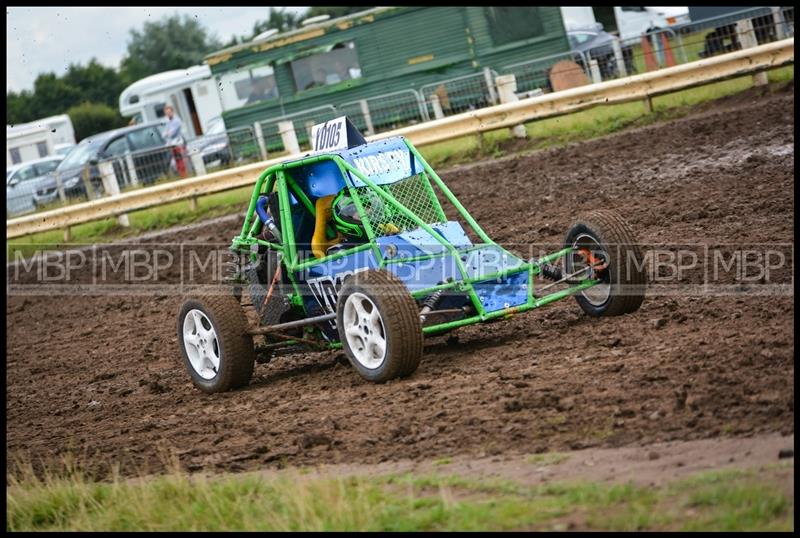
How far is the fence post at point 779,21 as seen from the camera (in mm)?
20641

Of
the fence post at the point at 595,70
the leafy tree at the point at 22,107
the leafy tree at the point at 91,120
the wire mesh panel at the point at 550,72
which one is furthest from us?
the leafy tree at the point at 22,107

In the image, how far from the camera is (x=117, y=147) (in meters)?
32.7

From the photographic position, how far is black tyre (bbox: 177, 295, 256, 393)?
8875 millimetres

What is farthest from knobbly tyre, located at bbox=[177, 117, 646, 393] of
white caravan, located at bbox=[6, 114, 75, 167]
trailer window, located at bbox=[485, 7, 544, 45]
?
white caravan, located at bbox=[6, 114, 75, 167]

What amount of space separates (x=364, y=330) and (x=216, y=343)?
1.55m

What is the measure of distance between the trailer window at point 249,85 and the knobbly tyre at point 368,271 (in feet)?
73.6

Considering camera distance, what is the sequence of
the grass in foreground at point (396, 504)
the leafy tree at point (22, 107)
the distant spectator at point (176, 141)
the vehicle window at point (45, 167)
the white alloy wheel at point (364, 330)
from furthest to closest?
1. the leafy tree at point (22, 107)
2. the vehicle window at point (45, 167)
3. the distant spectator at point (176, 141)
4. the white alloy wheel at point (364, 330)
5. the grass in foreground at point (396, 504)

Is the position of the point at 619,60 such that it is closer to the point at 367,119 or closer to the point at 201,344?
the point at 367,119

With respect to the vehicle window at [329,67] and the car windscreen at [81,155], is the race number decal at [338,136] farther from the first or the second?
the car windscreen at [81,155]

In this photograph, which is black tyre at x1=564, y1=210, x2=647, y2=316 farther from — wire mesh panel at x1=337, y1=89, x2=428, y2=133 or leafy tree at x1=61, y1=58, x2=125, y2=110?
leafy tree at x1=61, y1=58, x2=125, y2=110

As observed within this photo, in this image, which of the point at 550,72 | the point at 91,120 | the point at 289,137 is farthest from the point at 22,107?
the point at 550,72

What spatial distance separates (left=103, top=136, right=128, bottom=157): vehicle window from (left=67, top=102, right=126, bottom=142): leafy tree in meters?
→ 35.6

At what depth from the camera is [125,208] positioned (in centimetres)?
2269

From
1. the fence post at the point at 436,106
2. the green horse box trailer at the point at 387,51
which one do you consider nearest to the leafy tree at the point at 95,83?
the green horse box trailer at the point at 387,51
